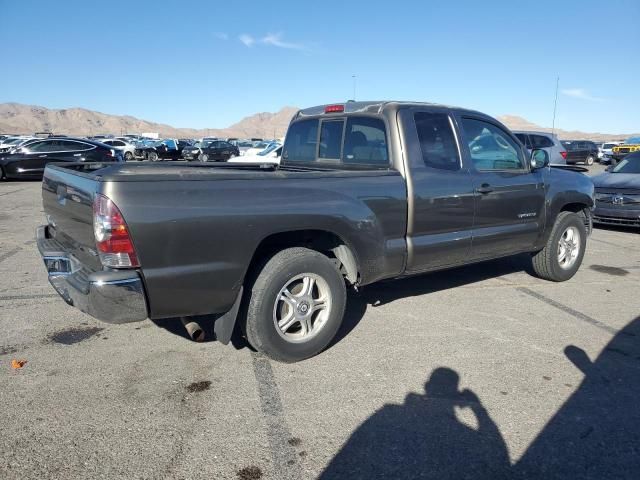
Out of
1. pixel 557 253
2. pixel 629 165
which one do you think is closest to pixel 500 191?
pixel 557 253

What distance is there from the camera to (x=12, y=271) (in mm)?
6145

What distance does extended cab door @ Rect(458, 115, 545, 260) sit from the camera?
4.81 metres

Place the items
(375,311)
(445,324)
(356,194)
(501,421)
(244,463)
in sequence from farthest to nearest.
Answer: (375,311) < (445,324) < (356,194) < (501,421) < (244,463)

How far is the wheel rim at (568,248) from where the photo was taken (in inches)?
240

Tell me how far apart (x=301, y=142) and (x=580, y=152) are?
Result: 113 feet

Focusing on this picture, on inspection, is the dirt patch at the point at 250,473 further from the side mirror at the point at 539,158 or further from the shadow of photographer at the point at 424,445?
the side mirror at the point at 539,158

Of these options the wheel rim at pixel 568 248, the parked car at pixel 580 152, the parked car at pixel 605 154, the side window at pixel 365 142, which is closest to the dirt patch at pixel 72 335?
the side window at pixel 365 142

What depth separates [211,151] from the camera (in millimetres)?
32969

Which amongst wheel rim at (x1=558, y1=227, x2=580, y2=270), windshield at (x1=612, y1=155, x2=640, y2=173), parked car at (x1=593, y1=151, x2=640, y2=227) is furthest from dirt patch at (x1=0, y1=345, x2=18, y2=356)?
windshield at (x1=612, y1=155, x2=640, y2=173)

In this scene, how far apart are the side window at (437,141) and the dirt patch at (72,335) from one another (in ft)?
10.4

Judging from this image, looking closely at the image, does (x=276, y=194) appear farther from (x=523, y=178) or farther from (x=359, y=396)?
(x=523, y=178)

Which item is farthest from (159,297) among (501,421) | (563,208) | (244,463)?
(563,208)

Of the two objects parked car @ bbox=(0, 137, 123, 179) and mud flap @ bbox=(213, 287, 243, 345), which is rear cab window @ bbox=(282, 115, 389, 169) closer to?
mud flap @ bbox=(213, 287, 243, 345)

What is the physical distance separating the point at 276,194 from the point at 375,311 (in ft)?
6.64
